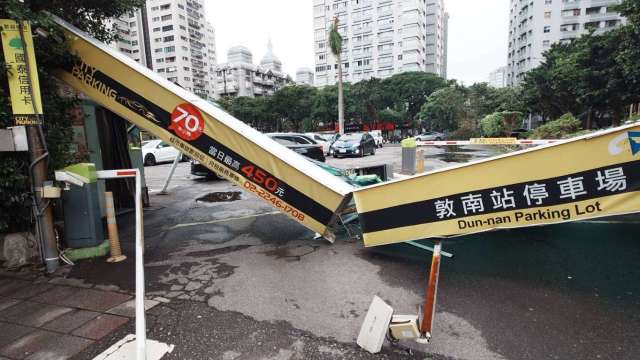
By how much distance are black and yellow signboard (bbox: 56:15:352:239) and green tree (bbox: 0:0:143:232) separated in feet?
1.14

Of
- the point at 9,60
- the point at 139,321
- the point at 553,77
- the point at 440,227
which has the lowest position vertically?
the point at 139,321

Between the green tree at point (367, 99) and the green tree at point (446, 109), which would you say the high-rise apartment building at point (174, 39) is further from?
the green tree at point (446, 109)

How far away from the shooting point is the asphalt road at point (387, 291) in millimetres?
2836

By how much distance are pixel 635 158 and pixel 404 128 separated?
5325cm

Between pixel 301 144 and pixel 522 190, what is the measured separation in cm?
1088

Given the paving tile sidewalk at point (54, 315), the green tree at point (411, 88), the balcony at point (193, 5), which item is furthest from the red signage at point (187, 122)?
the balcony at point (193, 5)

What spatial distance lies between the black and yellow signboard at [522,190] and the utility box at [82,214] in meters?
4.01

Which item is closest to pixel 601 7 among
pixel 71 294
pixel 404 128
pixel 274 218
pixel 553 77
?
pixel 404 128

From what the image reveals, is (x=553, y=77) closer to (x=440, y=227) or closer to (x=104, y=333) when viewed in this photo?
(x=440, y=227)

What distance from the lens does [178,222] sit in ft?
23.1

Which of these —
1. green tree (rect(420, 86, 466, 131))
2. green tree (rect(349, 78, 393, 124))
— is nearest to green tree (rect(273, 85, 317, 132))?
green tree (rect(349, 78, 393, 124))

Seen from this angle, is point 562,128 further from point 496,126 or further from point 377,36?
point 377,36

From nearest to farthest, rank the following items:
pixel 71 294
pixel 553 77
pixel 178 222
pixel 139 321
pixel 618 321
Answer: pixel 139 321
pixel 618 321
pixel 71 294
pixel 178 222
pixel 553 77

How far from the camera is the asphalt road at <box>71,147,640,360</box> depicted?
2836 mm
